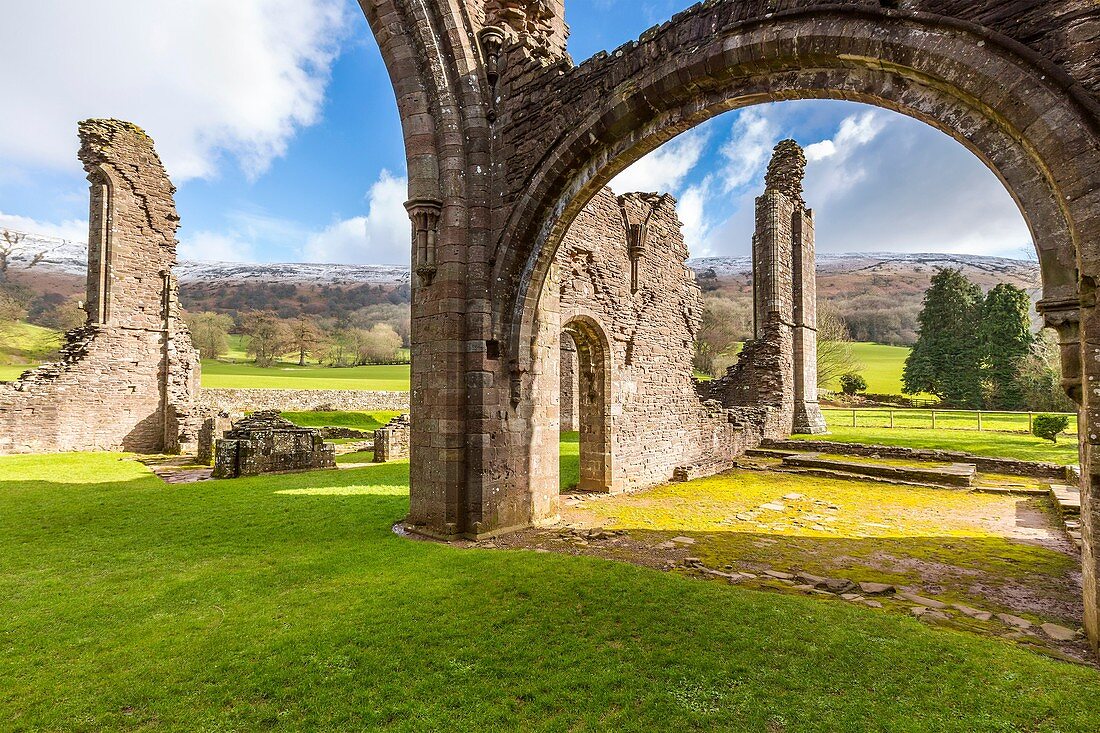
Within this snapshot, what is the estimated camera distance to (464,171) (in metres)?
7.17

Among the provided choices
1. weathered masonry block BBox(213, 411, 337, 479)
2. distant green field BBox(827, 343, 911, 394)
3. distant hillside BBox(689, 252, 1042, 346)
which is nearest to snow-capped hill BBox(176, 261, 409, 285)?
distant hillside BBox(689, 252, 1042, 346)

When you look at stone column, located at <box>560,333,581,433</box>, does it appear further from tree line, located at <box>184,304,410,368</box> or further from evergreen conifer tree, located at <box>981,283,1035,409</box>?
tree line, located at <box>184,304,410,368</box>

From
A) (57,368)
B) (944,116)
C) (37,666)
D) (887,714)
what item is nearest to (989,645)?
(887,714)

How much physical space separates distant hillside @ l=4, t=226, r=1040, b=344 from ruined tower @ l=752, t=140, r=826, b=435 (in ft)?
125

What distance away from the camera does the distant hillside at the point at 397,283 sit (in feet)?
236

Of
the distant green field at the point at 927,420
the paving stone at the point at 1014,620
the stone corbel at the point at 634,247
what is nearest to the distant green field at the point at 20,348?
the stone corbel at the point at 634,247

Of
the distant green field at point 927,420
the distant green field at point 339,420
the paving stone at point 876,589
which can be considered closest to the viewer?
the paving stone at point 876,589

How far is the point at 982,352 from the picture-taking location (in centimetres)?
3472

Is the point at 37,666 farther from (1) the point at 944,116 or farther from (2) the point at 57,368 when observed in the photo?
(2) the point at 57,368

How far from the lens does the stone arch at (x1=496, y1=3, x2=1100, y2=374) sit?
3539mm

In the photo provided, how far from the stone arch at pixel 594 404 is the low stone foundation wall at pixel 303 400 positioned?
1970cm

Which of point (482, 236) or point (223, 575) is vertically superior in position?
point (482, 236)

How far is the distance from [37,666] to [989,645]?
6.69m

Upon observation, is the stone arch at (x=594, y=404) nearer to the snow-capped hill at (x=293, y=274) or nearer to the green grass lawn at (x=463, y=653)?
the green grass lawn at (x=463, y=653)
